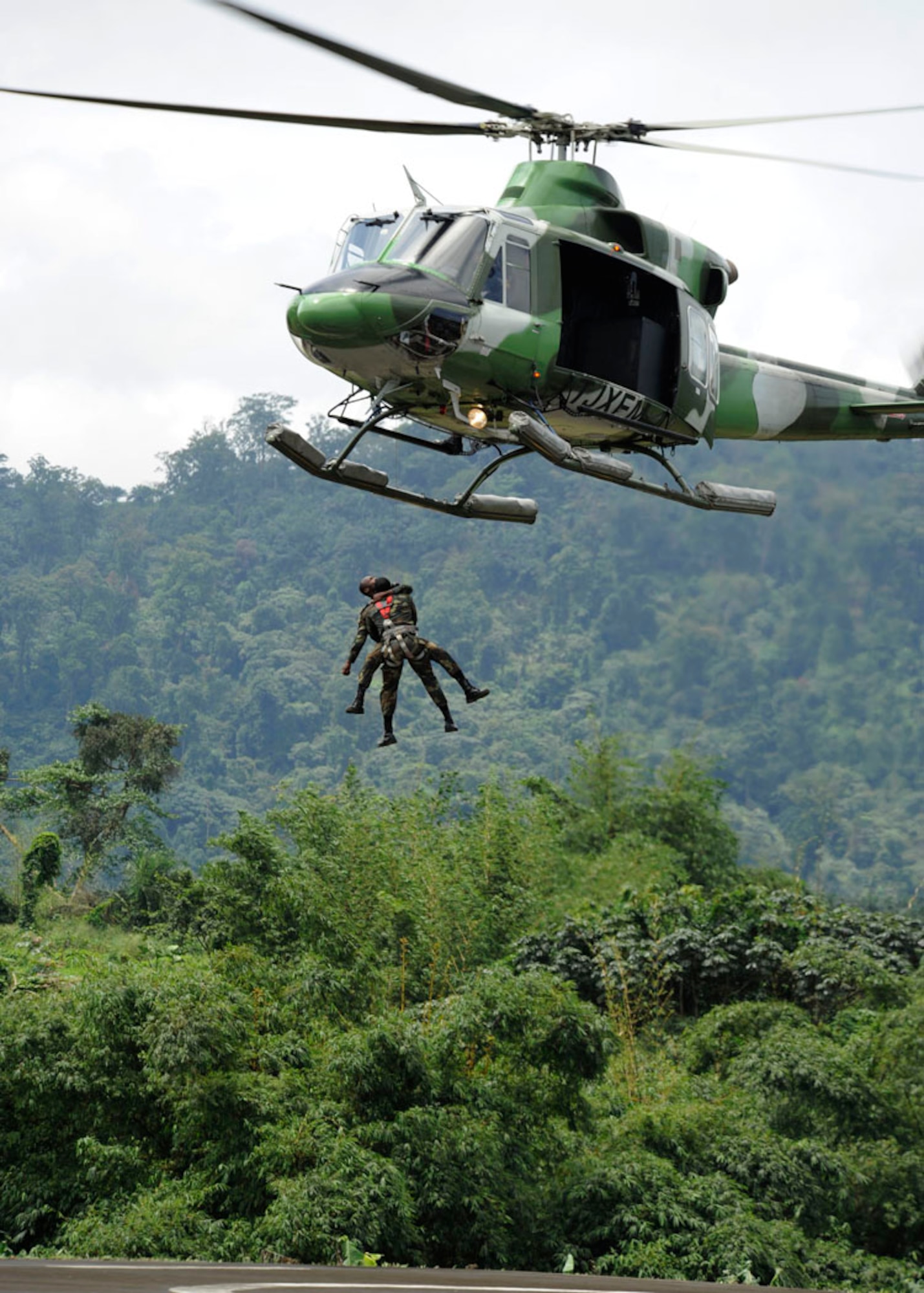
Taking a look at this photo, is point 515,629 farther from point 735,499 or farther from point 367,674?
point 367,674

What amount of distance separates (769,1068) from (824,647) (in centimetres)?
4824

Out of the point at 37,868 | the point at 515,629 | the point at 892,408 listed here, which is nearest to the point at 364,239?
the point at 892,408

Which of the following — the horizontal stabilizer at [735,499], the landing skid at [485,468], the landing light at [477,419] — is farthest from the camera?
the horizontal stabilizer at [735,499]

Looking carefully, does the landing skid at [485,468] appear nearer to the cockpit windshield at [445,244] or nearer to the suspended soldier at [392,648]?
the suspended soldier at [392,648]

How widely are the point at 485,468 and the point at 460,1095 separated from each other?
303 inches

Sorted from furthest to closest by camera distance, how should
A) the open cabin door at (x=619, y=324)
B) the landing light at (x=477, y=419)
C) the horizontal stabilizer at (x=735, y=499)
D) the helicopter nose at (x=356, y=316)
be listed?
the horizontal stabilizer at (x=735, y=499) → the open cabin door at (x=619, y=324) → the landing light at (x=477, y=419) → the helicopter nose at (x=356, y=316)

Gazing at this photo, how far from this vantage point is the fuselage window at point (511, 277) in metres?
11.1

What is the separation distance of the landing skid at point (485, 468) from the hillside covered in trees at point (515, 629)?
43.5 m

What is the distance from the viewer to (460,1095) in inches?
653

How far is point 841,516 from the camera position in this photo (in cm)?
5447

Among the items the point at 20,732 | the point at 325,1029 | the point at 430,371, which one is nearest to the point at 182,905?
the point at 325,1029

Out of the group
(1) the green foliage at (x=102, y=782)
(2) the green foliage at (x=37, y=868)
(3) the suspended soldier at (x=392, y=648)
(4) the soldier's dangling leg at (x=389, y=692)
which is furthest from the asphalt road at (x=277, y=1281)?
(1) the green foliage at (x=102, y=782)

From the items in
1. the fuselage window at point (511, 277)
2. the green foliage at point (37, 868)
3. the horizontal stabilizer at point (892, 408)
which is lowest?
the green foliage at point (37, 868)

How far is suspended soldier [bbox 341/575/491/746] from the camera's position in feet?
36.5
